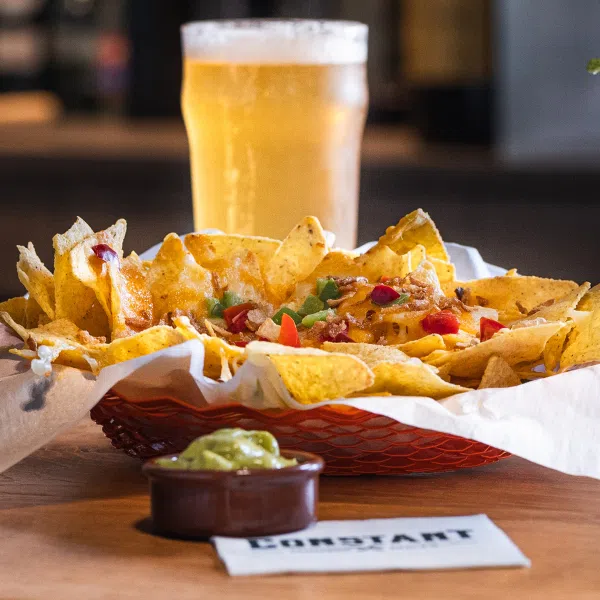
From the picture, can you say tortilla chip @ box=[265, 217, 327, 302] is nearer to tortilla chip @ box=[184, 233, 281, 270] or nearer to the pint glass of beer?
tortilla chip @ box=[184, 233, 281, 270]

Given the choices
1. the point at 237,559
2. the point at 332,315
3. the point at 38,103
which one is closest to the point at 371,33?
the point at 38,103

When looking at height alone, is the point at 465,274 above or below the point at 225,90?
below

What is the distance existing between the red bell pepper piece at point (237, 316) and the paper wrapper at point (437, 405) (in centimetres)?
21

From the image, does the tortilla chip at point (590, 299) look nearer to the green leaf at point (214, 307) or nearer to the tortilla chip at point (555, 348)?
the tortilla chip at point (555, 348)

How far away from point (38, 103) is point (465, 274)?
7743mm

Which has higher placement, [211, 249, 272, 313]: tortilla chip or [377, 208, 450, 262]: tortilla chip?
[377, 208, 450, 262]: tortilla chip

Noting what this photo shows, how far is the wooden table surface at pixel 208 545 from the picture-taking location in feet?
3.89

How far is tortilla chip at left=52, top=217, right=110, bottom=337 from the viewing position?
1.73 meters

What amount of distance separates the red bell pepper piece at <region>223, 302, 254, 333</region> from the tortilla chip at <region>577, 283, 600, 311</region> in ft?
1.56

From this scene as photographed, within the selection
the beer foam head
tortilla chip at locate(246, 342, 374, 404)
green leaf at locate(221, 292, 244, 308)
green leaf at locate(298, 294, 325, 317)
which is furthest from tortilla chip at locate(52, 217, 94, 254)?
the beer foam head

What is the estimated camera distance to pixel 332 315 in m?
1.71

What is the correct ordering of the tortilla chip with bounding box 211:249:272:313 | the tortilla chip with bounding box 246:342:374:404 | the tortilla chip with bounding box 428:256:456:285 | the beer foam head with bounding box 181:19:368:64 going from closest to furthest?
the tortilla chip with bounding box 246:342:374:404, the tortilla chip with bounding box 211:249:272:313, the tortilla chip with bounding box 428:256:456:285, the beer foam head with bounding box 181:19:368:64

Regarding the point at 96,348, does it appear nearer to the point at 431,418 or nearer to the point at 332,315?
the point at 332,315

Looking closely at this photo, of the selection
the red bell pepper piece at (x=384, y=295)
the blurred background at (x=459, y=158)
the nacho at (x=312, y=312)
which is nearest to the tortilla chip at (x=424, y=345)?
the nacho at (x=312, y=312)
